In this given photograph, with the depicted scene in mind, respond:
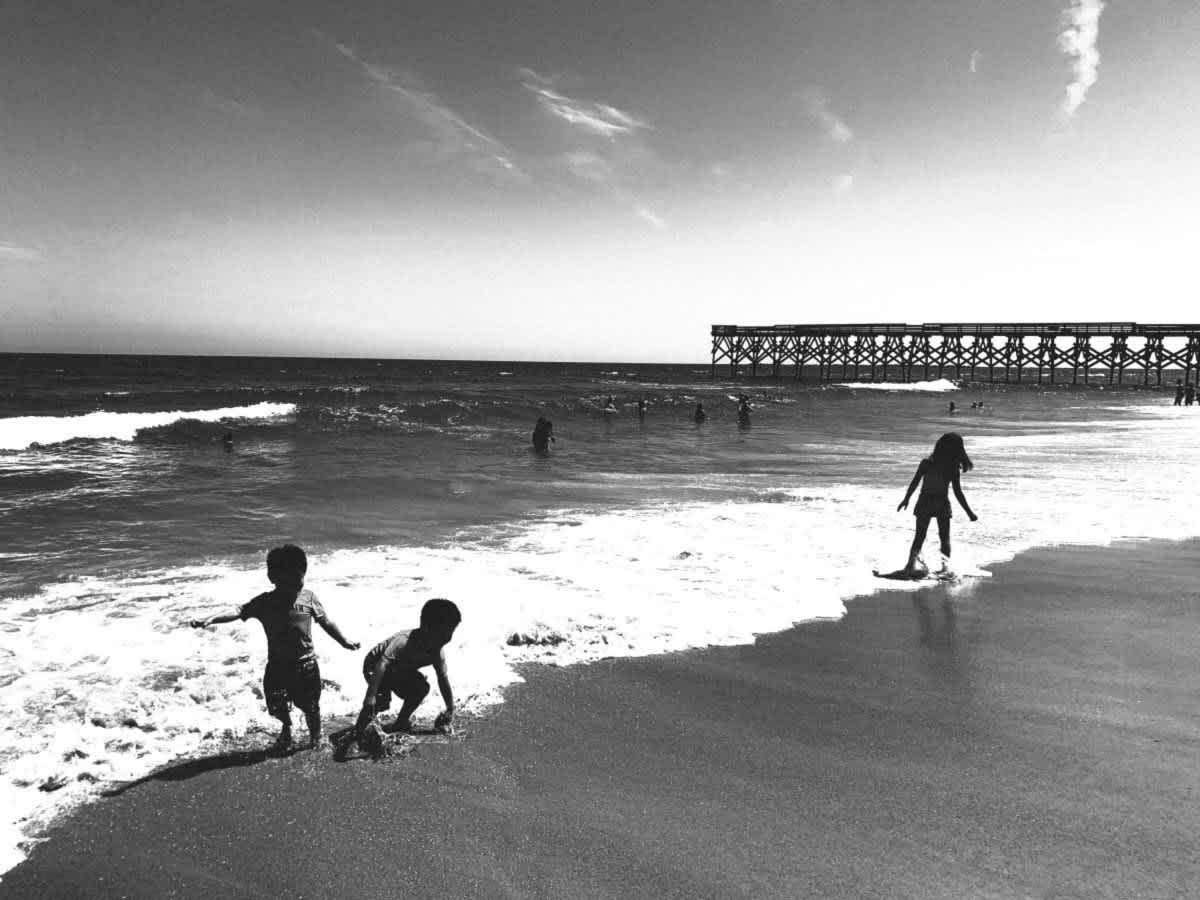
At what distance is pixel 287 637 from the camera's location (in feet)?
12.4

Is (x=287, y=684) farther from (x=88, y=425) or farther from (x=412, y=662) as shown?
(x=88, y=425)

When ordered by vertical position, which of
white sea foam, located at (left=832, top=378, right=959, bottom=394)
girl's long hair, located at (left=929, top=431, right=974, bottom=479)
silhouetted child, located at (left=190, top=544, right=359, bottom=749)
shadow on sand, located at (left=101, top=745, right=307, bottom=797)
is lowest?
shadow on sand, located at (left=101, top=745, right=307, bottom=797)

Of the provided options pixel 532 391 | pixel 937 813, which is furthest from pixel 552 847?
pixel 532 391

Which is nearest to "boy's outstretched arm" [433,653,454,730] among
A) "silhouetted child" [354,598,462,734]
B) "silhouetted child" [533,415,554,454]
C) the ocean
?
"silhouetted child" [354,598,462,734]

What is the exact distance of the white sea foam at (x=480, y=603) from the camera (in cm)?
399

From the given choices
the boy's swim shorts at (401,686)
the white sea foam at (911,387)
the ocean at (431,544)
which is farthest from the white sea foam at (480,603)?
the white sea foam at (911,387)

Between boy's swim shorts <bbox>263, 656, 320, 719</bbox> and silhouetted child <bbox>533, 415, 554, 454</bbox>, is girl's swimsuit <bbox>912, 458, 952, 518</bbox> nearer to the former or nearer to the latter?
boy's swim shorts <bbox>263, 656, 320, 719</bbox>

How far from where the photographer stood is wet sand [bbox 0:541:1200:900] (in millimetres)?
2824

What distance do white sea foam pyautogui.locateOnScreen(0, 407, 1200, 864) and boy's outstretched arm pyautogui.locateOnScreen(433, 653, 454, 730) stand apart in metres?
0.23

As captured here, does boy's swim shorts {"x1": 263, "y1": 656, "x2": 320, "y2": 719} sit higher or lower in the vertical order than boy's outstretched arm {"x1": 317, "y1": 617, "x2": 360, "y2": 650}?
lower

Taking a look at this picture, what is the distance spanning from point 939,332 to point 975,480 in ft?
172

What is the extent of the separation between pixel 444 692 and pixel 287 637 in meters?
0.90

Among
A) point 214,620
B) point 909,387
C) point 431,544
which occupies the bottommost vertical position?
point 431,544

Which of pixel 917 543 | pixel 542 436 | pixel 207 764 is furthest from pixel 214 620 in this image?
pixel 542 436
